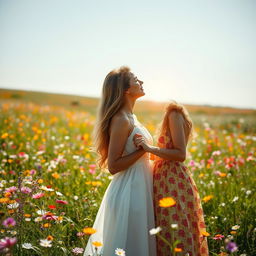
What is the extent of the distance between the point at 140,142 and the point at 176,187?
19.7 inches

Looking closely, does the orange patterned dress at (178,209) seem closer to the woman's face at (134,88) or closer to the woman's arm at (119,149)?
the woman's arm at (119,149)

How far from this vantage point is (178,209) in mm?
2578

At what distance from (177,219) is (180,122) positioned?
2.68 feet

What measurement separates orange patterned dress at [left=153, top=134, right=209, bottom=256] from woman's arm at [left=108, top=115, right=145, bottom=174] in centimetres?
29

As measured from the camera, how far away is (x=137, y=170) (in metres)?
2.69

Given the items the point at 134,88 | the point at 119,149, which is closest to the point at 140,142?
the point at 119,149

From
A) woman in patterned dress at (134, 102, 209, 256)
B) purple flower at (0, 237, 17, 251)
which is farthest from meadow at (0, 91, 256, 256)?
woman in patterned dress at (134, 102, 209, 256)

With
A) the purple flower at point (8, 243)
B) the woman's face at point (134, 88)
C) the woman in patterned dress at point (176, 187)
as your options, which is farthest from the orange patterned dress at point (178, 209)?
the purple flower at point (8, 243)

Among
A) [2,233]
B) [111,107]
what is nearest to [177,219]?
[111,107]

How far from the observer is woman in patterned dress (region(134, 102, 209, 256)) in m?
2.51

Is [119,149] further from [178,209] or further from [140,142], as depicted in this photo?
[178,209]

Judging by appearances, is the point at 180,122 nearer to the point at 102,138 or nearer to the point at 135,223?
the point at 102,138

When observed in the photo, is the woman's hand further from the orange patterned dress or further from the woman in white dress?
the orange patterned dress

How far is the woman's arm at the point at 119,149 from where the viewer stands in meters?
2.60
